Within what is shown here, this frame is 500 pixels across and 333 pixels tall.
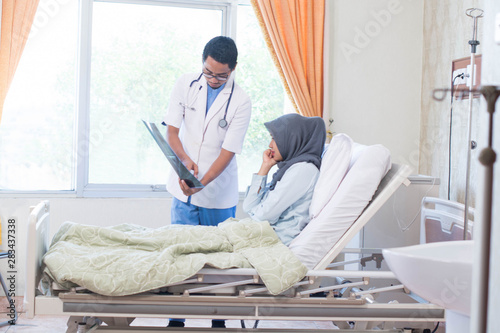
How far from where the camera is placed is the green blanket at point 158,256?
76.1 inches

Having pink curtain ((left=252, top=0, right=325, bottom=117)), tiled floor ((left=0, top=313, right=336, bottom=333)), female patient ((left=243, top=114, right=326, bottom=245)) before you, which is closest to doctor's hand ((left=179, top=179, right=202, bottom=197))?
female patient ((left=243, top=114, right=326, bottom=245))

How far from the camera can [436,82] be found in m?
3.81

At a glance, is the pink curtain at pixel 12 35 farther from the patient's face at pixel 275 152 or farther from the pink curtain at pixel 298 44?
the patient's face at pixel 275 152

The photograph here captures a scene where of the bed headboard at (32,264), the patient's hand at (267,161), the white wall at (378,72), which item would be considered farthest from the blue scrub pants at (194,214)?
the white wall at (378,72)

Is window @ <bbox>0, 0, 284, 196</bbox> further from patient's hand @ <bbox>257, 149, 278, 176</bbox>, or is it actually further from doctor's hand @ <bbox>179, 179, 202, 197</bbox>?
patient's hand @ <bbox>257, 149, 278, 176</bbox>

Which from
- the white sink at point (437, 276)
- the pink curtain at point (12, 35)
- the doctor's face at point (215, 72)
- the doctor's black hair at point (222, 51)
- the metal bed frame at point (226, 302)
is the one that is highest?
the pink curtain at point (12, 35)

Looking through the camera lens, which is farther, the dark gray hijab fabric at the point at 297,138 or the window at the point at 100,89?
the window at the point at 100,89

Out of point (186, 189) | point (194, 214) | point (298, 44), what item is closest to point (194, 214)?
point (194, 214)

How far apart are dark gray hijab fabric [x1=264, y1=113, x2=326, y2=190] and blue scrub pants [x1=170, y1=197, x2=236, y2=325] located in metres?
0.52

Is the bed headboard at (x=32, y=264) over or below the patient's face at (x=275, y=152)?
below

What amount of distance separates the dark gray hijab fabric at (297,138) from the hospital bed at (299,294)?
0.85 ft

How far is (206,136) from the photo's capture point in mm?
2893

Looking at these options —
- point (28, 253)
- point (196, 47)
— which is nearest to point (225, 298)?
point (28, 253)

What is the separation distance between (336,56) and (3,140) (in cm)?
234
